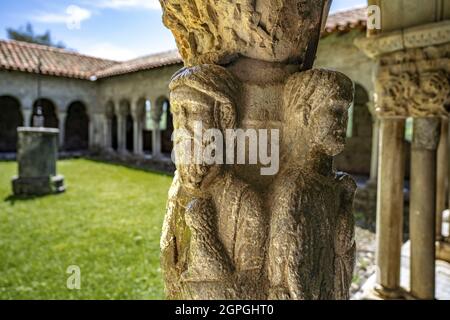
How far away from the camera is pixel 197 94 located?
106 cm

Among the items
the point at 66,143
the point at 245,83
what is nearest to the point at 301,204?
the point at 245,83

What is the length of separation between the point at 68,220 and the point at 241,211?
551 centimetres

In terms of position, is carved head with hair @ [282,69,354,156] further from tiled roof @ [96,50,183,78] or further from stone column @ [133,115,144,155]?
stone column @ [133,115,144,155]

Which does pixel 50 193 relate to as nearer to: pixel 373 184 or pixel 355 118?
pixel 373 184

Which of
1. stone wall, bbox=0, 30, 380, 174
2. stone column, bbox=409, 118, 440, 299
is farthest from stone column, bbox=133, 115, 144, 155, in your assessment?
stone column, bbox=409, 118, 440, 299

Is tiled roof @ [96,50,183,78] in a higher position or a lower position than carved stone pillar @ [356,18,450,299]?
higher

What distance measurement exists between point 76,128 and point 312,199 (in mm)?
20348

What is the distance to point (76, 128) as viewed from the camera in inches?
754

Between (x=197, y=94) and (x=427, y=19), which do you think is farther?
(x=427, y=19)

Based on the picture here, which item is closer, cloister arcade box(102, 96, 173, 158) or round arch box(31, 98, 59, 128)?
cloister arcade box(102, 96, 173, 158)

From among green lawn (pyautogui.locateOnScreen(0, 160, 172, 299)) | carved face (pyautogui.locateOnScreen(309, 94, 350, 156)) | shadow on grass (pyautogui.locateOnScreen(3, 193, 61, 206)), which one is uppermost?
carved face (pyautogui.locateOnScreen(309, 94, 350, 156))

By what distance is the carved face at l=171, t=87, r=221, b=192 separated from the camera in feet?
3.48

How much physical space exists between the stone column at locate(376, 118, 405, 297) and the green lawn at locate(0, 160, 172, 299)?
2139 millimetres

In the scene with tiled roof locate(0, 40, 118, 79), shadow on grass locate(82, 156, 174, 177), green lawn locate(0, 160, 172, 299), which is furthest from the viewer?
tiled roof locate(0, 40, 118, 79)
